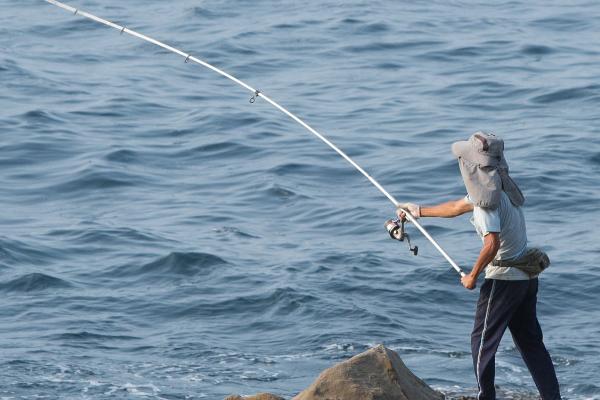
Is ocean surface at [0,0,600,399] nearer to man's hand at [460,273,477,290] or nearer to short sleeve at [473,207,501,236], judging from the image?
man's hand at [460,273,477,290]

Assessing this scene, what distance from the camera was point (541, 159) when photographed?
627 inches

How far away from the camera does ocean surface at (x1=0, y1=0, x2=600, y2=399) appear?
10.1m

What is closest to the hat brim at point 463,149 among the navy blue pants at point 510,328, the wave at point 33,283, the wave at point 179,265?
the navy blue pants at point 510,328

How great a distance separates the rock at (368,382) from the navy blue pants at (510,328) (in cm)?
35

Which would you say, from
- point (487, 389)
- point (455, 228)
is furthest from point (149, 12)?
point (487, 389)

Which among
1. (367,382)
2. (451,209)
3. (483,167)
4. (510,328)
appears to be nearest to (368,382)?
(367,382)

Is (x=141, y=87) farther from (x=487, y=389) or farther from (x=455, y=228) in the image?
(x=487, y=389)

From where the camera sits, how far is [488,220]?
23.5 feet

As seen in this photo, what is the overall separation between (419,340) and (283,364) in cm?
116

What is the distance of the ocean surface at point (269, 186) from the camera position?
10.1 m

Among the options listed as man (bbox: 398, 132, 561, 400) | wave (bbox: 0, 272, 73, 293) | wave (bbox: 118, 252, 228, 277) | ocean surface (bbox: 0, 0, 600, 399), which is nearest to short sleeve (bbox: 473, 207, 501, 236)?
man (bbox: 398, 132, 561, 400)

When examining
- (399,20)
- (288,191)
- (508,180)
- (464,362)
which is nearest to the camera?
(508,180)

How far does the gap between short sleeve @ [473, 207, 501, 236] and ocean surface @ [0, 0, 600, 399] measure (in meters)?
1.93

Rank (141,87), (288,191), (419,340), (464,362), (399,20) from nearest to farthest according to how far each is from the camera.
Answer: (464,362) → (419,340) → (288,191) → (141,87) → (399,20)
